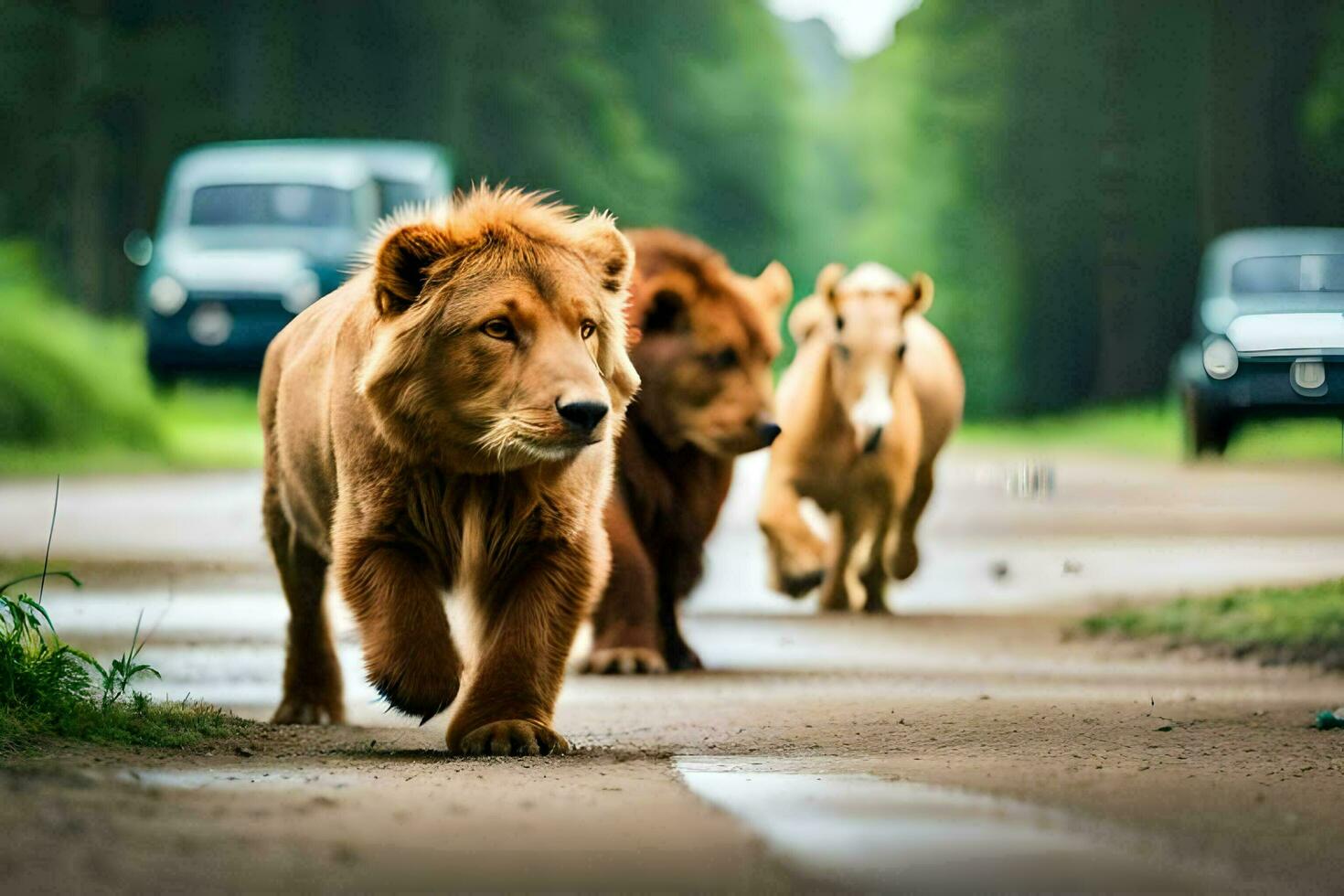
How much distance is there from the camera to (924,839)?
4598 millimetres

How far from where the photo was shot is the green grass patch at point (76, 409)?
774 inches

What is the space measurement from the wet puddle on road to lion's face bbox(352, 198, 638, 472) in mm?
994

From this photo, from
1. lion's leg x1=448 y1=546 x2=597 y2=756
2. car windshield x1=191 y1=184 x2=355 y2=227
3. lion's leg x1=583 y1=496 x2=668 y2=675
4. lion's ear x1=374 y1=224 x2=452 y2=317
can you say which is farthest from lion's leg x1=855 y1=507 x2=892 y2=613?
car windshield x1=191 y1=184 x2=355 y2=227

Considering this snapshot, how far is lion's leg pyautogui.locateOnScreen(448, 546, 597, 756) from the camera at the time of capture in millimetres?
6027

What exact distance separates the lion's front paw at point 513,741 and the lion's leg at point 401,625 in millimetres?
124

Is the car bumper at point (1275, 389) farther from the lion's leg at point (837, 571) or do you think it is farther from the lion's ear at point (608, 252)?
the lion's ear at point (608, 252)

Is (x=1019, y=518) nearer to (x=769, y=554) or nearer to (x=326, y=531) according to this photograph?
(x=769, y=554)

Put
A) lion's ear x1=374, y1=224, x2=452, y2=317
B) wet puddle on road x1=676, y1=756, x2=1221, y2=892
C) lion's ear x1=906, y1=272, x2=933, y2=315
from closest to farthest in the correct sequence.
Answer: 1. wet puddle on road x1=676, y1=756, x2=1221, y2=892
2. lion's ear x1=374, y1=224, x2=452, y2=317
3. lion's ear x1=906, y1=272, x2=933, y2=315

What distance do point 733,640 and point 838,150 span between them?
68.0 metres

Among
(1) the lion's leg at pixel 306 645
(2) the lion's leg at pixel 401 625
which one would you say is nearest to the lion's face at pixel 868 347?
(1) the lion's leg at pixel 306 645

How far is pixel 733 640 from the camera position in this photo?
10.6m

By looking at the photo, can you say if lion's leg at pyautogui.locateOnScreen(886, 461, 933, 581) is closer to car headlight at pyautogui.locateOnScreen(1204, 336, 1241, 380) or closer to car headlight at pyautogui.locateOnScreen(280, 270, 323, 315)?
car headlight at pyautogui.locateOnScreen(280, 270, 323, 315)

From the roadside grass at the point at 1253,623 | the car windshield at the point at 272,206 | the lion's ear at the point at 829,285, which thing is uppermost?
the car windshield at the point at 272,206

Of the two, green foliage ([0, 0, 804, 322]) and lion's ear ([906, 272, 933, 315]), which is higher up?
green foliage ([0, 0, 804, 322])
